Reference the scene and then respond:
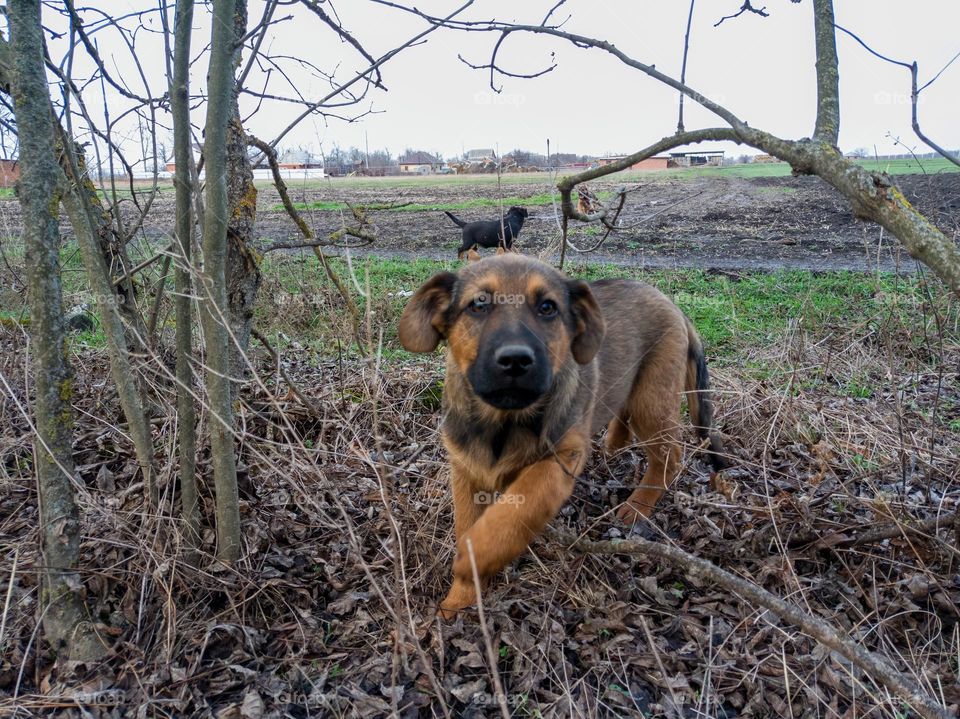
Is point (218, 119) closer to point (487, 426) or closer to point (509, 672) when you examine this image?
point (487, 426)

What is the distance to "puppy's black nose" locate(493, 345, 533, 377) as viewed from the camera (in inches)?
116

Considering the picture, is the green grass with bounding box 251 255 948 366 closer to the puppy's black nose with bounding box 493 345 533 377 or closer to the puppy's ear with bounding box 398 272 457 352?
the puppy's ear with bounding box 398 272 457 352

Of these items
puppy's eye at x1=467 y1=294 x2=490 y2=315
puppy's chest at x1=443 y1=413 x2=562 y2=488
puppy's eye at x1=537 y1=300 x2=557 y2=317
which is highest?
puppy's eye at x1=467 y1=294 x2=490 y2=315

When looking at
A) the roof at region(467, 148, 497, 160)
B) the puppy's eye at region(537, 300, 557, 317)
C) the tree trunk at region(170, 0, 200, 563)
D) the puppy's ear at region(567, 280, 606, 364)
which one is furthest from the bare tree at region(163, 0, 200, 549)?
the roof at region(467, 148, 497, 160)

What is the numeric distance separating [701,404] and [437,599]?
2.20 metres

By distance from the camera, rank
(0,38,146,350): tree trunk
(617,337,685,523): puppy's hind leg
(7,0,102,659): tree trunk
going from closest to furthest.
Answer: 1. (7,0,102,659): tree trunk
2. (0,38,146,350): tree trunk
3. (617,337,685,523): puppy's hind leg

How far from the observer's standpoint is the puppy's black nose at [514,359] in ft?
9.66

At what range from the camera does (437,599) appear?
3.31 meters

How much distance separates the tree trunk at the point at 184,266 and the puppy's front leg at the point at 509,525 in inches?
48.5

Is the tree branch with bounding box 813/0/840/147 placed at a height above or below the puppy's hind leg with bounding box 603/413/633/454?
above

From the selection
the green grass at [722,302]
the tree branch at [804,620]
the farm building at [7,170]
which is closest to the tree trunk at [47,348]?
the tree branch at [804,620]

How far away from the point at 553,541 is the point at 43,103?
2.84 metres

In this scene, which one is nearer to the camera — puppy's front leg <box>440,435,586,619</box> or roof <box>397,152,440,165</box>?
puppy's front leg <box>440,435,586,619</box>

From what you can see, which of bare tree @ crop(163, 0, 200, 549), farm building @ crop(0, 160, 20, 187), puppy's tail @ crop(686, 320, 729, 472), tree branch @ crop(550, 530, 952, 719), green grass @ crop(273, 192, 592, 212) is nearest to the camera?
tree branch @ crop(550, 530, 952, 719)
